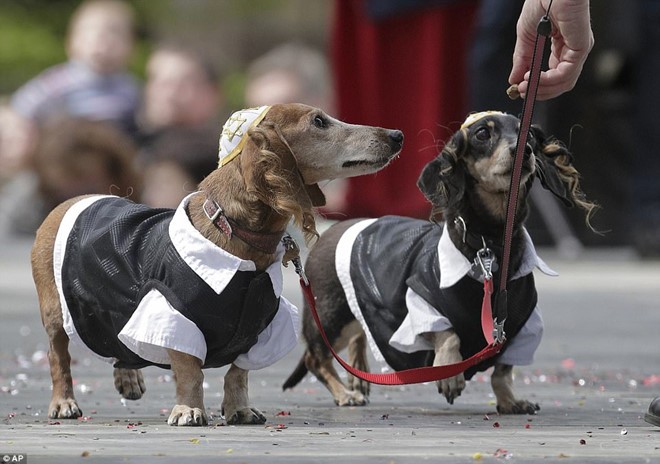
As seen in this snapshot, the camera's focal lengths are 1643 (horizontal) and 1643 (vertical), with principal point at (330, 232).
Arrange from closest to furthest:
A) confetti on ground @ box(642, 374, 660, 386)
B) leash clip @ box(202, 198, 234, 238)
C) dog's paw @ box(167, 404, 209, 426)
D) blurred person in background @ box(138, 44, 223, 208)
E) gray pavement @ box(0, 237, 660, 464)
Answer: gray pavement @ box(0, 237, 660, 464) < dog's paw @ box(167, 404, 209, 426) < leash clip @ box(202, 198, 234, 238) < confetti on ground @ box(642, 374, 660, 386) < blurred person in background @ box(138, 44, 223, 208)

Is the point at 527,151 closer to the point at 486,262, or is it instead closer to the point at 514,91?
the point at 514,91

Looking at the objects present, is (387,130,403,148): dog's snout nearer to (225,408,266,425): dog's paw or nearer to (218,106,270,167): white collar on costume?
(218,106,270,167): white collar on costume

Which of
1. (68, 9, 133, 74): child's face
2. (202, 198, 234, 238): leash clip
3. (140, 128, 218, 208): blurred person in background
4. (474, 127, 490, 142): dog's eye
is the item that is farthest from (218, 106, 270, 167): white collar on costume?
(68, 9, 133, 74): child's face

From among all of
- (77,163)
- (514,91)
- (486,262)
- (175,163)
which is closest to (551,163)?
(514,91)

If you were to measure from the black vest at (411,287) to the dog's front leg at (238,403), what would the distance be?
2.79 feet

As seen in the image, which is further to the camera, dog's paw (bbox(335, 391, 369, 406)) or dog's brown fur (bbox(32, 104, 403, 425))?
dog's paw (bbox(335, 391, 369, 406))

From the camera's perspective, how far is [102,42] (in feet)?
60.4

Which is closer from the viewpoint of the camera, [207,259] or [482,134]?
[207,259]

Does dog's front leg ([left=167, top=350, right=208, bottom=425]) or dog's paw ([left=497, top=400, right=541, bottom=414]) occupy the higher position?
dog's front leg ([left=167, top=350, right=208, bottom=425])

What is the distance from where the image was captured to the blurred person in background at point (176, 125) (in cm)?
1703

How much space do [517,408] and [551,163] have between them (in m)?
1.03

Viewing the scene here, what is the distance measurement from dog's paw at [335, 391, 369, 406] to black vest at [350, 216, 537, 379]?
→ 0.89ft

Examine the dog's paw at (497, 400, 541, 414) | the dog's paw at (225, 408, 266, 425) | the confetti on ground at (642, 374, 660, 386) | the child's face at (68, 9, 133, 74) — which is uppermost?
the child's face at (68, 9, 133, 74)

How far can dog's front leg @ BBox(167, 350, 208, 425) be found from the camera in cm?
605
